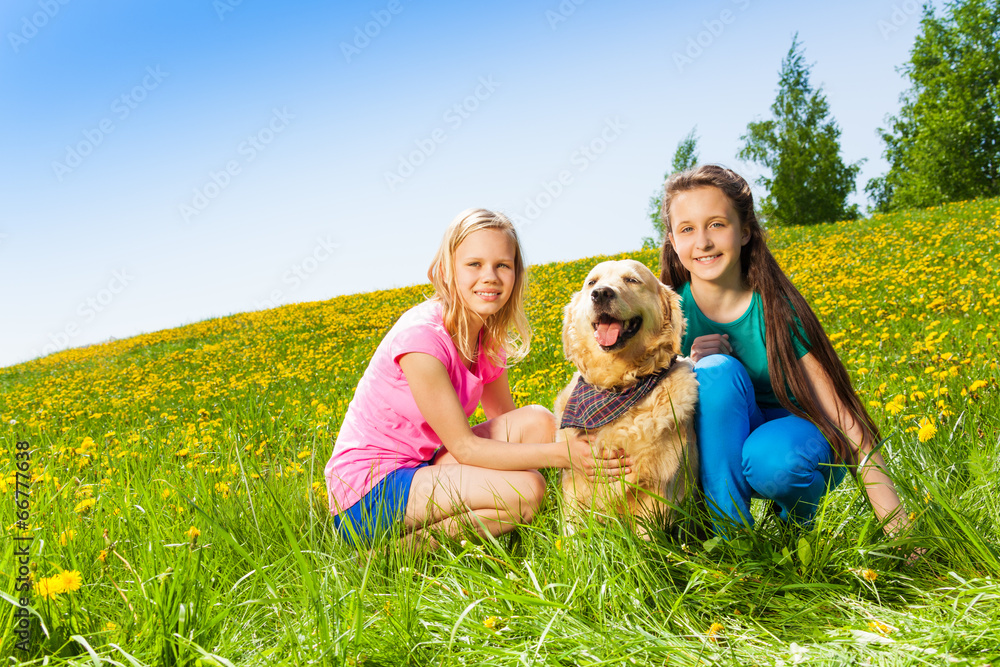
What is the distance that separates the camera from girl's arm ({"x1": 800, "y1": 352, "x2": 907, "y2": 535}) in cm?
228

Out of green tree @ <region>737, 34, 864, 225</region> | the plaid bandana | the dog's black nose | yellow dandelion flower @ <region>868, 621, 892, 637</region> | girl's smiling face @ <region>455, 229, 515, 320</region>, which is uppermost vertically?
green tree @ <region>737, 34, 864, 225</region>

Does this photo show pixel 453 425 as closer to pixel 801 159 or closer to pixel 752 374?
pixel 752 374

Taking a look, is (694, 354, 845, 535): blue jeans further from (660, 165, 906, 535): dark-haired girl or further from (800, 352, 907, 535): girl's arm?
(800, 352, 907, 535): girl's arm

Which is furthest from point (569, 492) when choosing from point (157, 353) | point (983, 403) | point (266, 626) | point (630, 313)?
point (157, 353)

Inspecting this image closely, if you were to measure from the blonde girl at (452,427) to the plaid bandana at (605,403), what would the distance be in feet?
0.30

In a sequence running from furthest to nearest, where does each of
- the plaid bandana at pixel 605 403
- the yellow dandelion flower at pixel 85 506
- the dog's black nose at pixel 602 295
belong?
the yellow dandelion flower at pixel 85 506, the plaid bandana at pixel 605 403, the dog's black nose at pixel 602 295

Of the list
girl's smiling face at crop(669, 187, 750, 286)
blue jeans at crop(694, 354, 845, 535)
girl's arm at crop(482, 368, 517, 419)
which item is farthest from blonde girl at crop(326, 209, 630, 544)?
girl's smiling face at crop(669, 187, 750, 286)

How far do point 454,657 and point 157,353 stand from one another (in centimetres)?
1464

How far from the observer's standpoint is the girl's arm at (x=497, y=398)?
10.5 ft

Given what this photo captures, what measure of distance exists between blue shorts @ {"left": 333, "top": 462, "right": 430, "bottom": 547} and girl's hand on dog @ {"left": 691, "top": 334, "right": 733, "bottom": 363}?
1.32 m

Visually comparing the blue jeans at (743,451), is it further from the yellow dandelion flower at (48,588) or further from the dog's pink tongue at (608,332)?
the yellow dandelion flower at (48,588)

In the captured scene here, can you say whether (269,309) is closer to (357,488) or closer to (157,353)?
(157,353)

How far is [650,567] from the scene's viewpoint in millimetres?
2002

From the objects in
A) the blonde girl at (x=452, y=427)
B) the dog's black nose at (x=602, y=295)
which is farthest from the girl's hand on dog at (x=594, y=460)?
the dog's black nose at (x=602, y=295)
